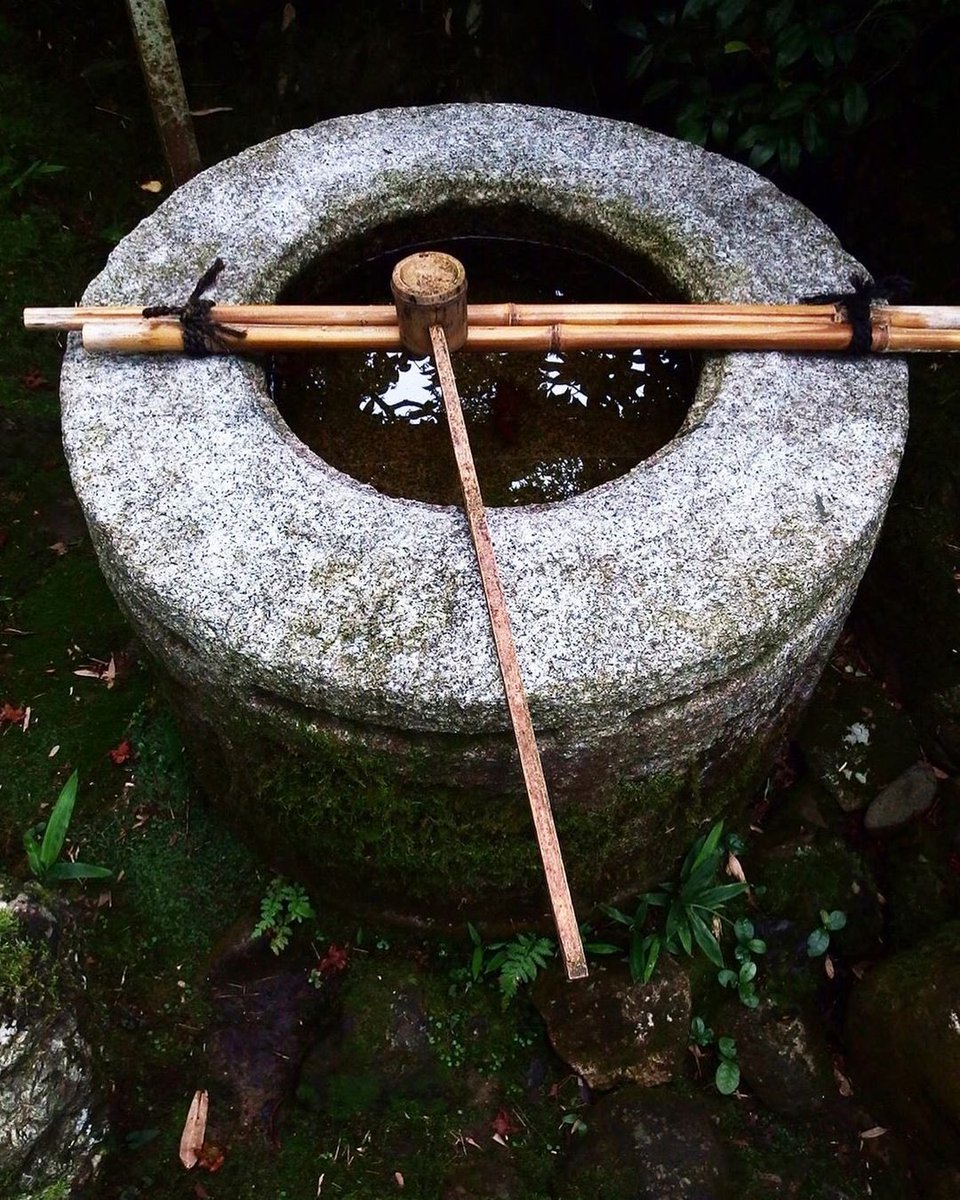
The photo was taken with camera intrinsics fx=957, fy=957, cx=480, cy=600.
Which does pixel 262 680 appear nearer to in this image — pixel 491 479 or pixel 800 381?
pixel 491 479

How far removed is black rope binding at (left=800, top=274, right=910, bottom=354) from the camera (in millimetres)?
2629

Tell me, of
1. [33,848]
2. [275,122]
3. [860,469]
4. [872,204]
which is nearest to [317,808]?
[33,848]

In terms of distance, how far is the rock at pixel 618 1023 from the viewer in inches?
118

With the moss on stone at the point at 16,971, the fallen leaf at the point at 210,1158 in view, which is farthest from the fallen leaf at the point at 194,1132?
the moss on stone at the point at 16,971

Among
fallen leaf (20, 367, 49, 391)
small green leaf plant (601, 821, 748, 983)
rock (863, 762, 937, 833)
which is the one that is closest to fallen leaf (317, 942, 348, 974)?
small green leaf plant (601, 821, 748, 983)

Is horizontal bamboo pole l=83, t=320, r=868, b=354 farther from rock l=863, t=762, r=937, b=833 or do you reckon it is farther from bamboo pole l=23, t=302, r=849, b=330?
rock l=863, t=762, r=937, b=833

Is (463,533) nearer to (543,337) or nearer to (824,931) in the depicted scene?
(543,337)

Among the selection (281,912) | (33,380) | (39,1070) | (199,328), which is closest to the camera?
(39,1070)

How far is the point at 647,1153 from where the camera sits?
2816mm

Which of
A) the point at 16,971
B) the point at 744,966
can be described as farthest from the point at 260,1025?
the point at 744,966

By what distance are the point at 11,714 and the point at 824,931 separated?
302 centimetres

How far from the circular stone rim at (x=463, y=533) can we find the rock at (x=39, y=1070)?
87cm

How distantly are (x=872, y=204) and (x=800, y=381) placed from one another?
5.63 ft

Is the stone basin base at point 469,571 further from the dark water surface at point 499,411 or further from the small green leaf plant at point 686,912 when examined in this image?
the dark water surface at point 499,411
